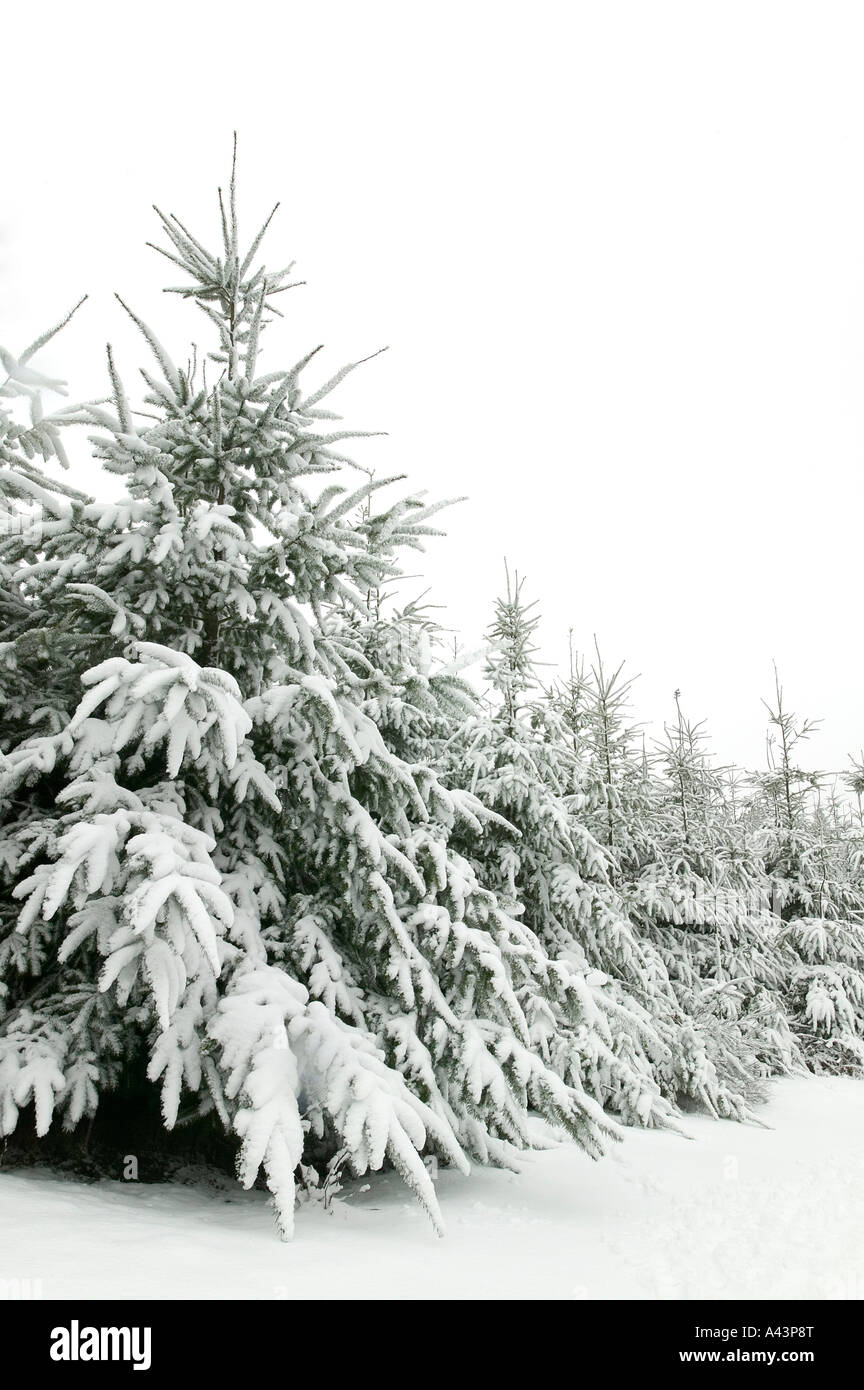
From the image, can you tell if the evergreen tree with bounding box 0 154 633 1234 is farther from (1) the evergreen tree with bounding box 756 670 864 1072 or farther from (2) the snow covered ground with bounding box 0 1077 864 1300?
(1) the evergreen tree with bounding box 756 670 864 1072

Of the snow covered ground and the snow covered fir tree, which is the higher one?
the snow covered fir tree

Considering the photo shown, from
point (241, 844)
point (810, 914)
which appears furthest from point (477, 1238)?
point (810, 914)

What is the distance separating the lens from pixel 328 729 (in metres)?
5.30

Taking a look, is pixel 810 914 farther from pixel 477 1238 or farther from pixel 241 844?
pixel 241 844

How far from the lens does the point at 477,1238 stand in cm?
451

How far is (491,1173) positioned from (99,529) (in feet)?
17.7

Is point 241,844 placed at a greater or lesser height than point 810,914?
greater

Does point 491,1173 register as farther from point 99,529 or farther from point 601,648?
point 601,648

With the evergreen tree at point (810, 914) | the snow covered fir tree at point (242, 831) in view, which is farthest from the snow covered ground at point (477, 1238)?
the evergreen tree at point (810, 914)

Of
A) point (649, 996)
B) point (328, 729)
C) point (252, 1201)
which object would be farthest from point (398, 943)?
point (649, 996)

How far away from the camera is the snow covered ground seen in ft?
10.9

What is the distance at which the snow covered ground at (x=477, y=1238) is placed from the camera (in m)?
3.33

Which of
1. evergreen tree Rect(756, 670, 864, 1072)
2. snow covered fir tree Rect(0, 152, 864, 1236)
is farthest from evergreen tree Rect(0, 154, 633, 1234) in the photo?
evergreen tree Rect(756, 670, 864, 1072)
